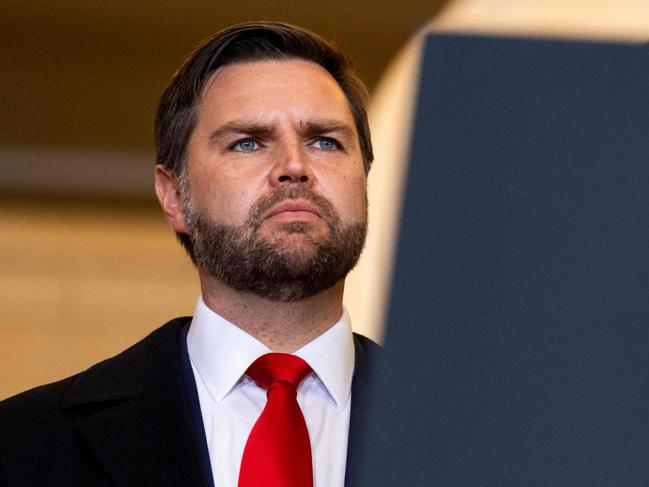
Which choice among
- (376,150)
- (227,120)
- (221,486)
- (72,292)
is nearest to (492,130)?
(221,486)

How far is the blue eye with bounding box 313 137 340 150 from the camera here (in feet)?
3.79

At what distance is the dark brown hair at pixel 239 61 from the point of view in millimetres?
1260

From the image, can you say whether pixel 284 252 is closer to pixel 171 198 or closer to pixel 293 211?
pixel 293 211

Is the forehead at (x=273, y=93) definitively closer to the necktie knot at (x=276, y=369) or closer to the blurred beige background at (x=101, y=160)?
the necktie knot at (x=276, y=369)

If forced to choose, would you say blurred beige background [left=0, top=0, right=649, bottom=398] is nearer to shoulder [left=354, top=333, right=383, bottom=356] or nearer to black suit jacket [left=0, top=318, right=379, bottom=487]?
shoulder [left=354, top=333, right=383, bottom=356]

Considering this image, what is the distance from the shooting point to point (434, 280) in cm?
24

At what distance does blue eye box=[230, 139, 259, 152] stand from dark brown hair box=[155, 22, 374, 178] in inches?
4.4

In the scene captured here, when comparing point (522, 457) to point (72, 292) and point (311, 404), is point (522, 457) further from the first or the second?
point (72, 292)

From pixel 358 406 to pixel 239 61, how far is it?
394 mm

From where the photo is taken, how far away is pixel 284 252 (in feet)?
3.62

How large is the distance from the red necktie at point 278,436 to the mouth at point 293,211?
137 millimetres

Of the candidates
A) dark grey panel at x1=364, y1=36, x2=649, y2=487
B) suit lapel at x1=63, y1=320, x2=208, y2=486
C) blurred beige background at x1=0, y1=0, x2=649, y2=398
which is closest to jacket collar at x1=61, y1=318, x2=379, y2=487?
suit lapel at x1=63, y1=320, x2=208, y2=486

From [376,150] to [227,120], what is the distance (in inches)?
104

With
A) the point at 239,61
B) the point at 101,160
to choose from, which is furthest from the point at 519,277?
the point at 101,160
